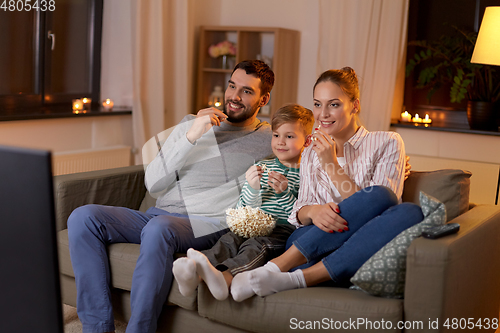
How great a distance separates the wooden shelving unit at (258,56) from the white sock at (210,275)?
2.41 metres

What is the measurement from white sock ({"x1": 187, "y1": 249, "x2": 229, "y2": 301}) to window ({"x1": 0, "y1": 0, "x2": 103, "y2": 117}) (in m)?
1.89

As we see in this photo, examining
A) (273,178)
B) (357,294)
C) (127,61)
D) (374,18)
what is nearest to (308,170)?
(273,178)

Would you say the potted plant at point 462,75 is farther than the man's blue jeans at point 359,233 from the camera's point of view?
Yes

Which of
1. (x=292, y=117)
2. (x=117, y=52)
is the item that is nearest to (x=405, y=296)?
(x=292, y=117)

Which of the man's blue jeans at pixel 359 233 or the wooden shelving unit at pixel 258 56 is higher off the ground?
the wooden shelving unit at pixel 258 56

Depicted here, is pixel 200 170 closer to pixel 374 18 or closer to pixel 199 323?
pixel 199 323

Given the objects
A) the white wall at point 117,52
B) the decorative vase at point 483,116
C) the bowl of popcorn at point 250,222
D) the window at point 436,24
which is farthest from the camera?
the white wall at point 117,52

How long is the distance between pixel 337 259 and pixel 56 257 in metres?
1.11

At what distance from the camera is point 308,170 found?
190cm

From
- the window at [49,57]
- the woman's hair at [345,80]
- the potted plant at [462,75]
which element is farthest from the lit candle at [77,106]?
the potted plant at [462,75]

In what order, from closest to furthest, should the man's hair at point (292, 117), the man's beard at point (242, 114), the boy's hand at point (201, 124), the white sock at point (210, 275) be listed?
the white sock at point (210, 275), the man's hair at point (292, 117), the boy's hand at point (201, 124), the man's beard at point (242, 114)

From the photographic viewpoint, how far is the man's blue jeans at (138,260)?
1643 mm

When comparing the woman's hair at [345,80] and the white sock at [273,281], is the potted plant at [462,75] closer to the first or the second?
the woman's hair at [345,80]

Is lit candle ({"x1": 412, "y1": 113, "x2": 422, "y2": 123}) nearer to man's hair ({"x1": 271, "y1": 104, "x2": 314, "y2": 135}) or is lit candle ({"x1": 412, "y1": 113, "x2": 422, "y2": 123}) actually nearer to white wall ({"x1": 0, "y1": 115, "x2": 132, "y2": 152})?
man's hair ({"x1": 271, "y1": 104, "x2": 314, "y2": 135})
